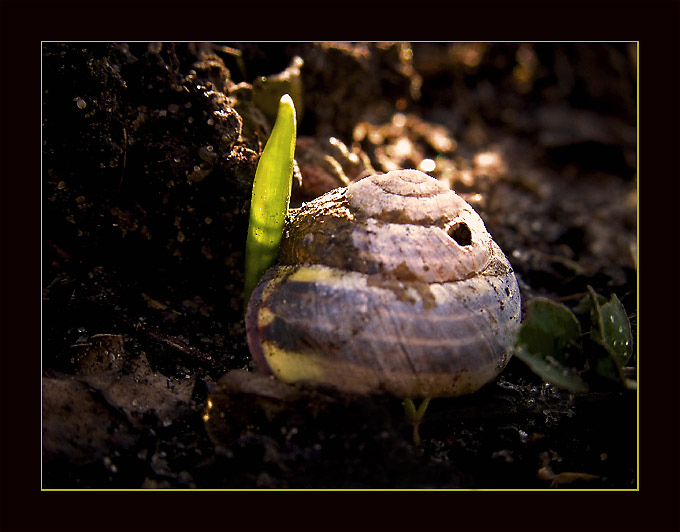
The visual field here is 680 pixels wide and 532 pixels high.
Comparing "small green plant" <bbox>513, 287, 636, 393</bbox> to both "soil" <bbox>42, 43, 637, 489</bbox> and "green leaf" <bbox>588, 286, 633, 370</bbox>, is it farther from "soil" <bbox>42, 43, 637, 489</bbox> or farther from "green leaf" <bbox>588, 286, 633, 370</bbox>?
"soil" <bbox>42, 43, 637, 489</bbox>

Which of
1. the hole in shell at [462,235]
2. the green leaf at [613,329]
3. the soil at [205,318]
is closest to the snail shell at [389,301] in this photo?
the hole in shell at [462,235]

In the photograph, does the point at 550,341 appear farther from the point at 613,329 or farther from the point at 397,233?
the point at 397,233

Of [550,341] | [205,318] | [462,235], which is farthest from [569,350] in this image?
[205,318]

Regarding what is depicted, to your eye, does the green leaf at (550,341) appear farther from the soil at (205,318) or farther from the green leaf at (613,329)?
the soil at (205,318)

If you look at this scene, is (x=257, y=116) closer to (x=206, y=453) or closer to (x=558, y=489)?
(x=206, y=453)

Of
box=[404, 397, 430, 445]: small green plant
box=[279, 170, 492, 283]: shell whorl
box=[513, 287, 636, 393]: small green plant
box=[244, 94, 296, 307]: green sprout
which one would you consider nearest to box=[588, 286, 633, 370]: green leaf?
box=[513, 287, 636, 393]: small green plant

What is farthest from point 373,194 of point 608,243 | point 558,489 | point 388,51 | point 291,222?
point 608,243
